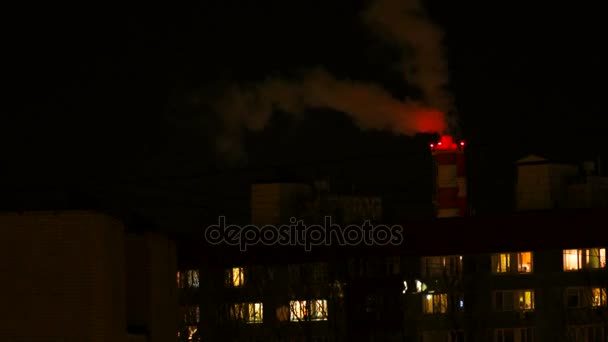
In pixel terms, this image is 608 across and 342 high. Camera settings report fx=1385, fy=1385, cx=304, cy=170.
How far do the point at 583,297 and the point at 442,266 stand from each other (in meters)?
4.64

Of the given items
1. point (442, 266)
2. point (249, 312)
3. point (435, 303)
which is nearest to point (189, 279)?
point (249, 312)

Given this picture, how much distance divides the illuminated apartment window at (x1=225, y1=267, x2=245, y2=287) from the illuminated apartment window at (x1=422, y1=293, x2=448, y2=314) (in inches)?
223

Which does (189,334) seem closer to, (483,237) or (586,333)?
(586,333)

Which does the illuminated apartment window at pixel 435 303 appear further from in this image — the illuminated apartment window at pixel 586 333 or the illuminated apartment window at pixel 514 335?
the illuminated apartment window at pixel 586 333

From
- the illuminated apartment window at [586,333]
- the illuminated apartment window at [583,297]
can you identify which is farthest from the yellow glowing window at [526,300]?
the illuminated apartment window at [586,333]

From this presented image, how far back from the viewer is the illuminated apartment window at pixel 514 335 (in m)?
39.1

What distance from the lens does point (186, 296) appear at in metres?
44.3

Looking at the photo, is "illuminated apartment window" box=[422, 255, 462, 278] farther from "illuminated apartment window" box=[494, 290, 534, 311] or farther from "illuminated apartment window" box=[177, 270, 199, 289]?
"illuminated apartment window" box=[177, 270, 199, 289]

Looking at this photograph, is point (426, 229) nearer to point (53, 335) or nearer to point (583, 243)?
point (583, 243)

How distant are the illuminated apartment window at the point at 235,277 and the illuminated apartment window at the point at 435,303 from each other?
566 cm

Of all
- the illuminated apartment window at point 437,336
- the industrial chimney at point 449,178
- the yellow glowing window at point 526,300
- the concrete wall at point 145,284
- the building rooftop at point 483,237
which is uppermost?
the industrial chimney at point 449,178

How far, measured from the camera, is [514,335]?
39469mm

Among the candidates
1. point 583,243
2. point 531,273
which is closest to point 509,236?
point 583,243

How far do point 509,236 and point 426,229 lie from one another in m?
1.92
